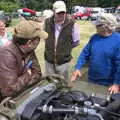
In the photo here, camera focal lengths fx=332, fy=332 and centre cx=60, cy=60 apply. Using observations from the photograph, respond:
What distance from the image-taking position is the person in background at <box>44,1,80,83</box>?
5.25 meters

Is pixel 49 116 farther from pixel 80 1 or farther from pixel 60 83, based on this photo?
pixel 80 1

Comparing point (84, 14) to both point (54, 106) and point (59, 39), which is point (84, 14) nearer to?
point (59, 39)

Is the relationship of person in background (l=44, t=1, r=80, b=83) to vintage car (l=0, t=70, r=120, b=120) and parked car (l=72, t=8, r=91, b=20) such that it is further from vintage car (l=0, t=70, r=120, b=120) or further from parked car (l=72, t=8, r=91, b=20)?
parked car (l=72, t=8, r=91, b=20)

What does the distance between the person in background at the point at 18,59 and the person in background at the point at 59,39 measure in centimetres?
216

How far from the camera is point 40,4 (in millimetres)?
59000

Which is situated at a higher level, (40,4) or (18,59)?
(18,59)

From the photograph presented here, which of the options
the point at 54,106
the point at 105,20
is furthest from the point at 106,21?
the point at 54,106

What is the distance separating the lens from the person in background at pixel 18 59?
2.90 meters

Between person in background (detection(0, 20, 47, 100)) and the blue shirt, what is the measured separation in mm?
996

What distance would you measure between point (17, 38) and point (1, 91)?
502 mm

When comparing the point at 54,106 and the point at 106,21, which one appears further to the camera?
the point at 106,21

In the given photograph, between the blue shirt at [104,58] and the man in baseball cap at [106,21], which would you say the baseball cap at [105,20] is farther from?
the blue shirt at [104,58]

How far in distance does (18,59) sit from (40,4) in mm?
56925

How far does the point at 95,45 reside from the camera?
3.90m
